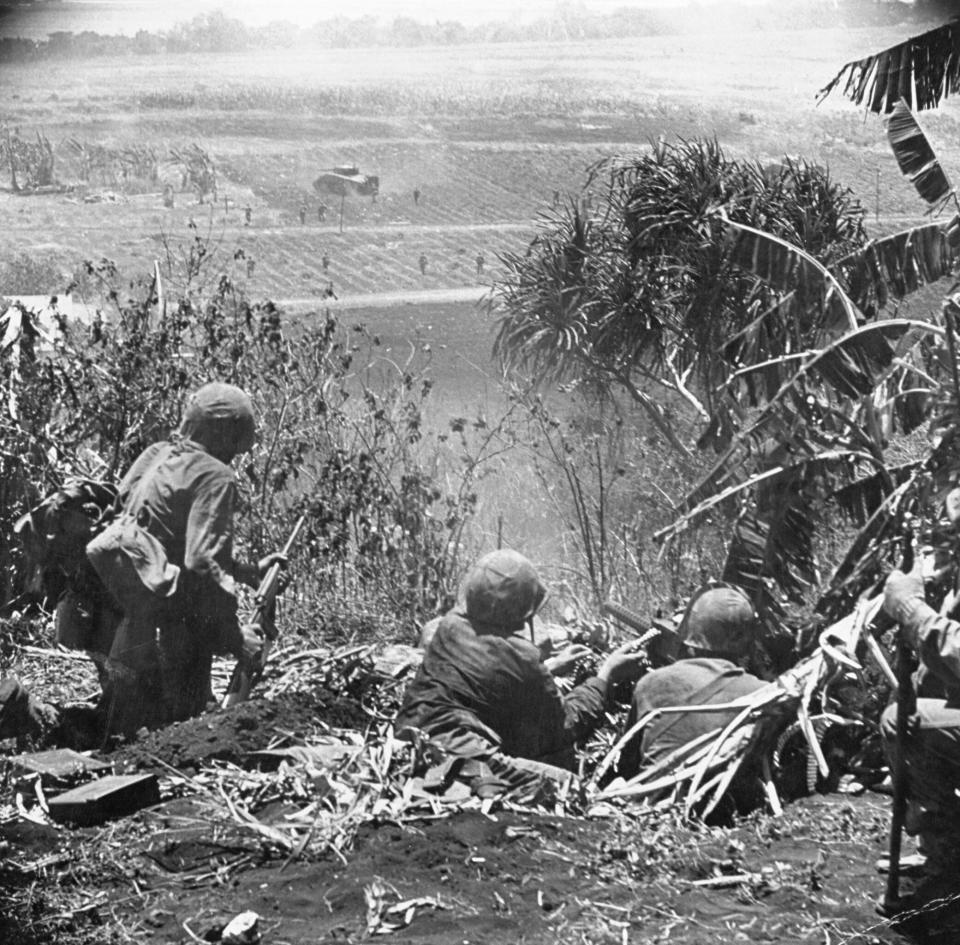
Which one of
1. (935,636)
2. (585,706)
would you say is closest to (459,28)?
(585,706)

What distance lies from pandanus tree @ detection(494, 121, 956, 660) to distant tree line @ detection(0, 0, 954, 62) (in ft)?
6.33

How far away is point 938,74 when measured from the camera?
30.9ft

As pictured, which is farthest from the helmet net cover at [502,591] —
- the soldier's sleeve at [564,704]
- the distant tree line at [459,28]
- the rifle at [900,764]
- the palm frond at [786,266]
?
the distant tree line at [459,28]

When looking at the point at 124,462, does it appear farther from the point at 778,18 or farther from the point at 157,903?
the point at 778,18

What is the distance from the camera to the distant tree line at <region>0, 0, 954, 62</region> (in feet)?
44.0

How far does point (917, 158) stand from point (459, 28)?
7352mm

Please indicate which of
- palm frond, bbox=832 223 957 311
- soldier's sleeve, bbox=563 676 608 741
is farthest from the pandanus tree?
soldier's sleeve, bbox=563 676 608 741

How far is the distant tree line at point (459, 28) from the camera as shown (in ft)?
44.0

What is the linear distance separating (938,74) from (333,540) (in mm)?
4916

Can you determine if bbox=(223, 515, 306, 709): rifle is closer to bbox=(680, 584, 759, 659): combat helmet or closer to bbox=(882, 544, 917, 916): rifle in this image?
bbox=(680, 584, 759, 659): combat helmet

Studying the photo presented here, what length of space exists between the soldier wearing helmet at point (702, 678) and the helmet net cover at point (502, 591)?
613mm

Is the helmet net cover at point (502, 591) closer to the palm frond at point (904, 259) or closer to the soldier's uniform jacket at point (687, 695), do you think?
the soldier's uniform jacket at point (687, 695)

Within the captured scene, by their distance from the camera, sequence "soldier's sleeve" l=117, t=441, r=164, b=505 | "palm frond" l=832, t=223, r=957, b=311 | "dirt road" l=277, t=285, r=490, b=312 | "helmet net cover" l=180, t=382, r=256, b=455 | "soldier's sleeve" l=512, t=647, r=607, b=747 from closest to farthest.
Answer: "soldier's sleeve" l=512, t=647, r=607, b=747 < "helmet net cover" l=180, t=382, r=256, b=455 < "soldier's sleeve" l=117, t=441, r=164, b=505 < "palm frond" l=832, t=223, r=957, b=311 < "dirt road" l=277, t=285, r=490, b=312

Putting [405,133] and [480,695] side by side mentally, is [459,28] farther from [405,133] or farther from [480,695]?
[480,695]
